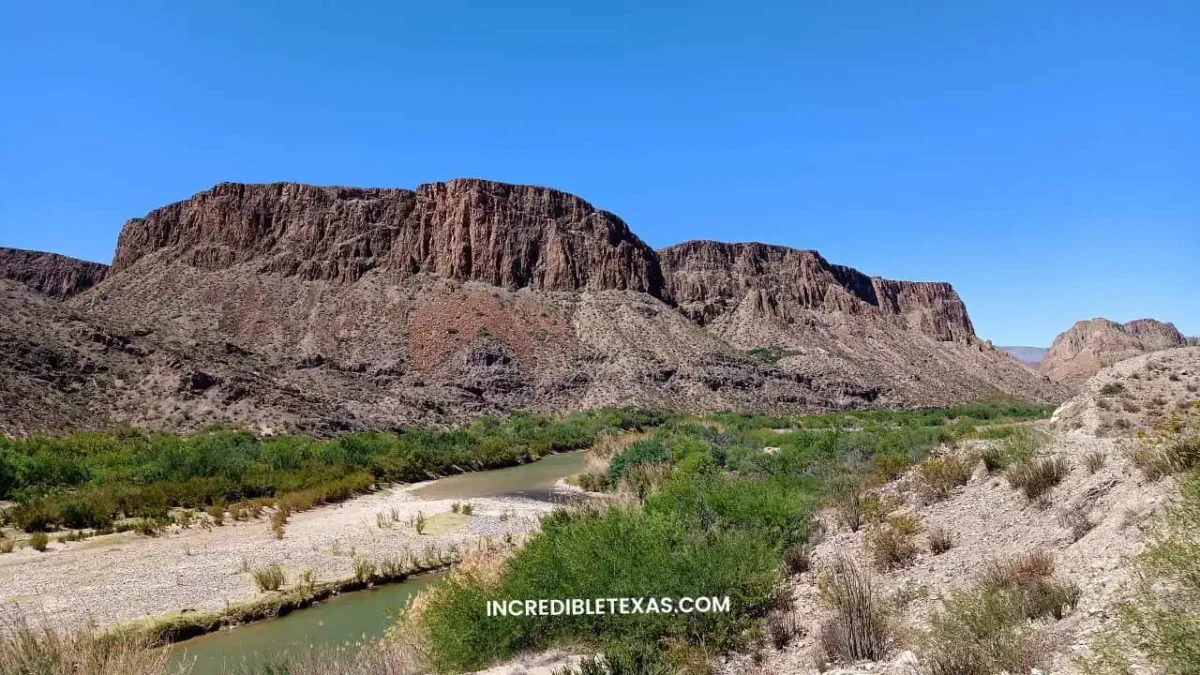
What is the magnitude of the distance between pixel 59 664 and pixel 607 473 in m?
22.7

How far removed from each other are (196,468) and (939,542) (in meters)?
27.4

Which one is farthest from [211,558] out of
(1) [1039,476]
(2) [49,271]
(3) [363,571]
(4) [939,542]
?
(2) [49,271]

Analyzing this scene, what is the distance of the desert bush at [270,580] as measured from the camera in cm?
1361

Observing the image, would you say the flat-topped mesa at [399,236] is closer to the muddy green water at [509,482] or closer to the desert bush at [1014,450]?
the muddy green water at [509,482]

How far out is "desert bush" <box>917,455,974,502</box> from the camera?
11938 mm

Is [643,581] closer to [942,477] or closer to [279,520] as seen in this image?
[942,477]

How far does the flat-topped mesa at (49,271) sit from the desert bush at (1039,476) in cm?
11754

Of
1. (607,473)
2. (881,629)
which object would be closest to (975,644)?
(881,629)

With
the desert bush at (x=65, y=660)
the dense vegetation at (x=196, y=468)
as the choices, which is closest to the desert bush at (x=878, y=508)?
the desert bush at (x=65, y=660)

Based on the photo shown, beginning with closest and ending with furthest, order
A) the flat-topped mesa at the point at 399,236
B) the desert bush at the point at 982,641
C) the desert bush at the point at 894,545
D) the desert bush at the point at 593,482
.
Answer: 1. the desert bush at the point at 982,641
2. the desert bush at the point at 894,545
3. the desert bush at the point at 593,482
4. the flat-topped mesa at the point at 399,236

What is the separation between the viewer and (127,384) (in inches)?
1650

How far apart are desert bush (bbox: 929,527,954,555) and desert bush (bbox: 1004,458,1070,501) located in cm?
145

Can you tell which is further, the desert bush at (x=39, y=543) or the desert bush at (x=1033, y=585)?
the desert bush at (x=39, y=543)

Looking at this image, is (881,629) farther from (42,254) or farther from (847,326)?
(42,254)
